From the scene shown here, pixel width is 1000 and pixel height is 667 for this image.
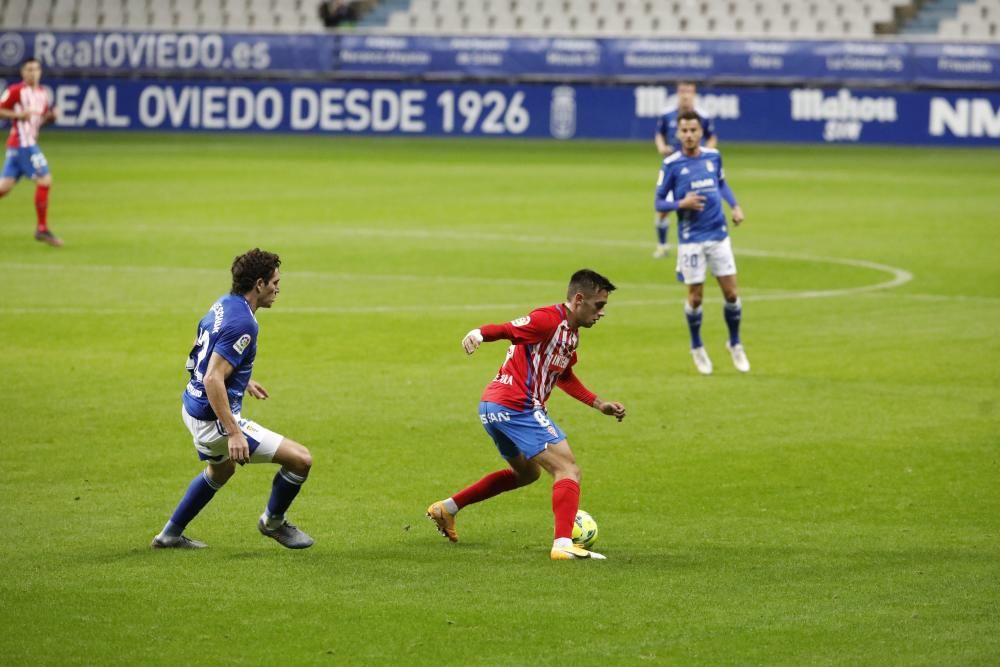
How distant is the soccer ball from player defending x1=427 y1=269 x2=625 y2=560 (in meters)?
0.10

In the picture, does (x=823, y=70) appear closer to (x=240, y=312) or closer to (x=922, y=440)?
(x=922, y=440)

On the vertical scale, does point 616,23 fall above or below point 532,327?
above

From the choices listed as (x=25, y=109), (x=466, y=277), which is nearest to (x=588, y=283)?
(x=466, y=277)

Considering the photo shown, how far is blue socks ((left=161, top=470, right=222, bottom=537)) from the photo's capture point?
891 cm

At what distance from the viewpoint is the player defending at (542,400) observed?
8.89 m

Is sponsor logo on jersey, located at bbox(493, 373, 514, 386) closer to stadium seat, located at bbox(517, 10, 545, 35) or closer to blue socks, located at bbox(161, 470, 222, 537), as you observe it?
blue socks, located at bbox(161, 470, 222, 537)

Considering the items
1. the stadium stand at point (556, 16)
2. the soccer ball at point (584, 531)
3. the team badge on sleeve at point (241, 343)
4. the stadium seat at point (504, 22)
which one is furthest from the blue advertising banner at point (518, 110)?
the team badge on sleeve at point (241, 343)

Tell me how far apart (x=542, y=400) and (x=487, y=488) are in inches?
24.2

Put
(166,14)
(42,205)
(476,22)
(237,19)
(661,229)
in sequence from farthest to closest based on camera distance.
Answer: (166,14) → (237,19) → (476,22) → (42,205) → (661,229)

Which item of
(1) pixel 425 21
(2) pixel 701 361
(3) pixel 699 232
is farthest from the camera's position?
(1) pixel 425 21

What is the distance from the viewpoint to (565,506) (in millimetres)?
8844

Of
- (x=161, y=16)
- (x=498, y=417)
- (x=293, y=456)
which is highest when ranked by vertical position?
(x=161, y=16)

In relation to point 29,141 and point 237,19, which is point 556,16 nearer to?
point 237,19

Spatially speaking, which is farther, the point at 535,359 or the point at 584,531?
the point at 535,359
